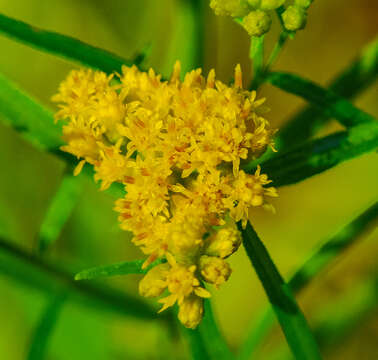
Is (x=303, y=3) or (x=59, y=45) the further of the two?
(x=59, y=45)

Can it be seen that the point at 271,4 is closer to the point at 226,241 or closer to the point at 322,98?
the point at 322,98

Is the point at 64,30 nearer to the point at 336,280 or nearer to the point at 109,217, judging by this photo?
the point at 109,217

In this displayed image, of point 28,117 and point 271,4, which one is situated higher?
point 271,4

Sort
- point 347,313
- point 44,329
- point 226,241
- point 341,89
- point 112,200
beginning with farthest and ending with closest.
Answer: point 112,200 → point 347,313 → point 44,329 → point 341,89 → point 226,241

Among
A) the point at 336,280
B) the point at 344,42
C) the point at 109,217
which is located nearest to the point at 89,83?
the point at 109,217

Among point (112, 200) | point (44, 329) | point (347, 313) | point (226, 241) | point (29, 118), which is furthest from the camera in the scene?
point (112, 200)

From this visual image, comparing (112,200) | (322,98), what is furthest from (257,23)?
(112,200)

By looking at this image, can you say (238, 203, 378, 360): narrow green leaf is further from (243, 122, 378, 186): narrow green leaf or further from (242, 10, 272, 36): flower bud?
(242, 10, 272, 36): flower bud
